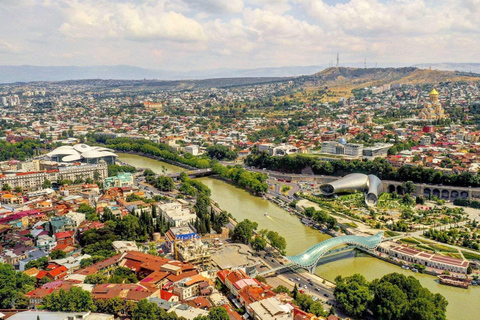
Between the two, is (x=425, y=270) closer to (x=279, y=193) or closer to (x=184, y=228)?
(x=184, y=228)

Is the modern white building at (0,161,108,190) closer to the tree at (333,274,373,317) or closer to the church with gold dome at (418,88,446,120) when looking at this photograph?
the tree at (333,274,373,317)

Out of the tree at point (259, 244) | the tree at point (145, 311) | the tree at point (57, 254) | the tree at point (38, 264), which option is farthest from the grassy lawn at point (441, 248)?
the tree at point (38, 264)

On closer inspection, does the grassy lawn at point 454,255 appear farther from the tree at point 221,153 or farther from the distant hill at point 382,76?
the distant hill at point 382,76

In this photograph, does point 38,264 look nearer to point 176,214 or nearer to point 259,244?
point 176,214

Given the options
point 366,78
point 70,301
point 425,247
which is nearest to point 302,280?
point 425,247

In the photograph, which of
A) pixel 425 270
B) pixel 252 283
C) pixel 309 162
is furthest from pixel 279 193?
pixel 252 283

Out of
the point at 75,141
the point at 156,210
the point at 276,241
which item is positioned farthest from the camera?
the point at 75,141

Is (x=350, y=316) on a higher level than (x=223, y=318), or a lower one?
lower
